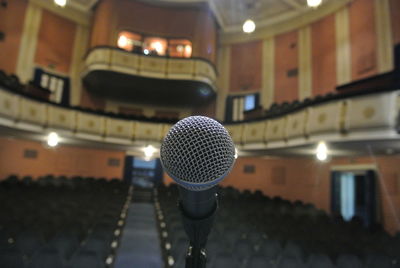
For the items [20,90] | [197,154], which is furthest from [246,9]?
[197,154]

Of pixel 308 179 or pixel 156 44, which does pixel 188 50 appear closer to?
pixel 156 44

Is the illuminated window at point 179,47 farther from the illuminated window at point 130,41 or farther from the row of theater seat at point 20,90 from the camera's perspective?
the row of theater seat at point 20,90

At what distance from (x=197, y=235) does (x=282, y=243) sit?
6026 mm

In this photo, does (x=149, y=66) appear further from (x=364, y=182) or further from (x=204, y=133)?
(x=204, y=133)

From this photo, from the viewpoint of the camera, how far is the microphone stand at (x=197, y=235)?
893 millimetres

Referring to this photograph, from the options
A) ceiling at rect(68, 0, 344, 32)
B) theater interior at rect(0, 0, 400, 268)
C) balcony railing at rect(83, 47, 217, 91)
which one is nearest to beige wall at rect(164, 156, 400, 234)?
theater interior at rect(0, 0, 400, 268)

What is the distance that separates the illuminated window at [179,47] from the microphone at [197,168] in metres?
14.3

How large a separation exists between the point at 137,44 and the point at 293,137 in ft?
31.2

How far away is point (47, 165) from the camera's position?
1320 centimetres

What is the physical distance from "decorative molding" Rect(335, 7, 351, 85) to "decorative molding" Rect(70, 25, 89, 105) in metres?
11.7

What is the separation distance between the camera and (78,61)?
1482cm

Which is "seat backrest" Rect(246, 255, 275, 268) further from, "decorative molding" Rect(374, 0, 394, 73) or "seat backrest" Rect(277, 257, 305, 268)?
"decorative molding" Rect(374, 0, 394, 73)

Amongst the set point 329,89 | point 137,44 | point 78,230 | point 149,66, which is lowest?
point 78,230

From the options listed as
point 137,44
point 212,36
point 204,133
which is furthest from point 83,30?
point 204,133
